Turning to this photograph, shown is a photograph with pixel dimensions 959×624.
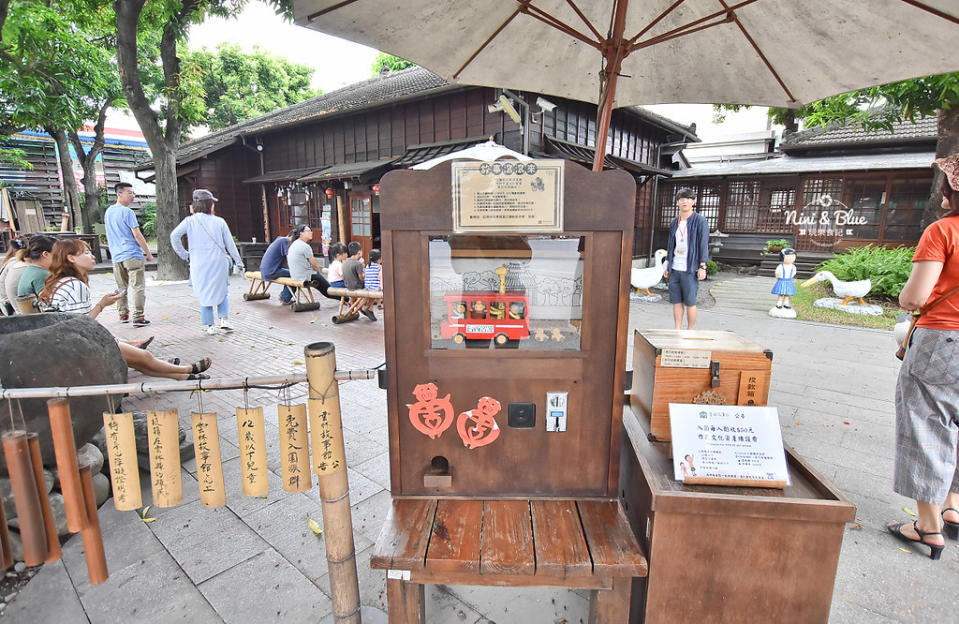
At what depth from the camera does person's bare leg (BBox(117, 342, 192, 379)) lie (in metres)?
4.16

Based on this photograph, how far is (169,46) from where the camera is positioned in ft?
34.8

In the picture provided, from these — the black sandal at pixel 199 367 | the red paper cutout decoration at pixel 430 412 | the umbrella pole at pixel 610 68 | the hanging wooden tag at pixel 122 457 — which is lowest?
the black sandal at pixel 199 367

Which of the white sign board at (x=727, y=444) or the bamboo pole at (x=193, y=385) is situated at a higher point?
the bamboo pole at (x=193, y=385)

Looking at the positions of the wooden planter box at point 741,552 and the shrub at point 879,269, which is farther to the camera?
the shrub at point 879,269

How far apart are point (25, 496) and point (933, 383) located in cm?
386

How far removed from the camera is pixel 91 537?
6.00 feet

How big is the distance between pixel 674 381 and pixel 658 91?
82.8 inches

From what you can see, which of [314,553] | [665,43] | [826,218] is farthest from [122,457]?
[826,218]

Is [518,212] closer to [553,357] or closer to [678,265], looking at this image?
[553,357]

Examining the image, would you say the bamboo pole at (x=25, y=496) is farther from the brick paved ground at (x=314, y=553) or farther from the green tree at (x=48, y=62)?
the green tree at (x=48, y=62)

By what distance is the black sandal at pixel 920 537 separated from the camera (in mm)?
2324

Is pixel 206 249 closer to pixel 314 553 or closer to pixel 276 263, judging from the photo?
pixel 276 263

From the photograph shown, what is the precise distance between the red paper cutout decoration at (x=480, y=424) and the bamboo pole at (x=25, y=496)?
1.55m

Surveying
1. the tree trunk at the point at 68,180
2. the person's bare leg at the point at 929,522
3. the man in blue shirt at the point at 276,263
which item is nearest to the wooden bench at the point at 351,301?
the man in blue shirt at the point at 276,263
